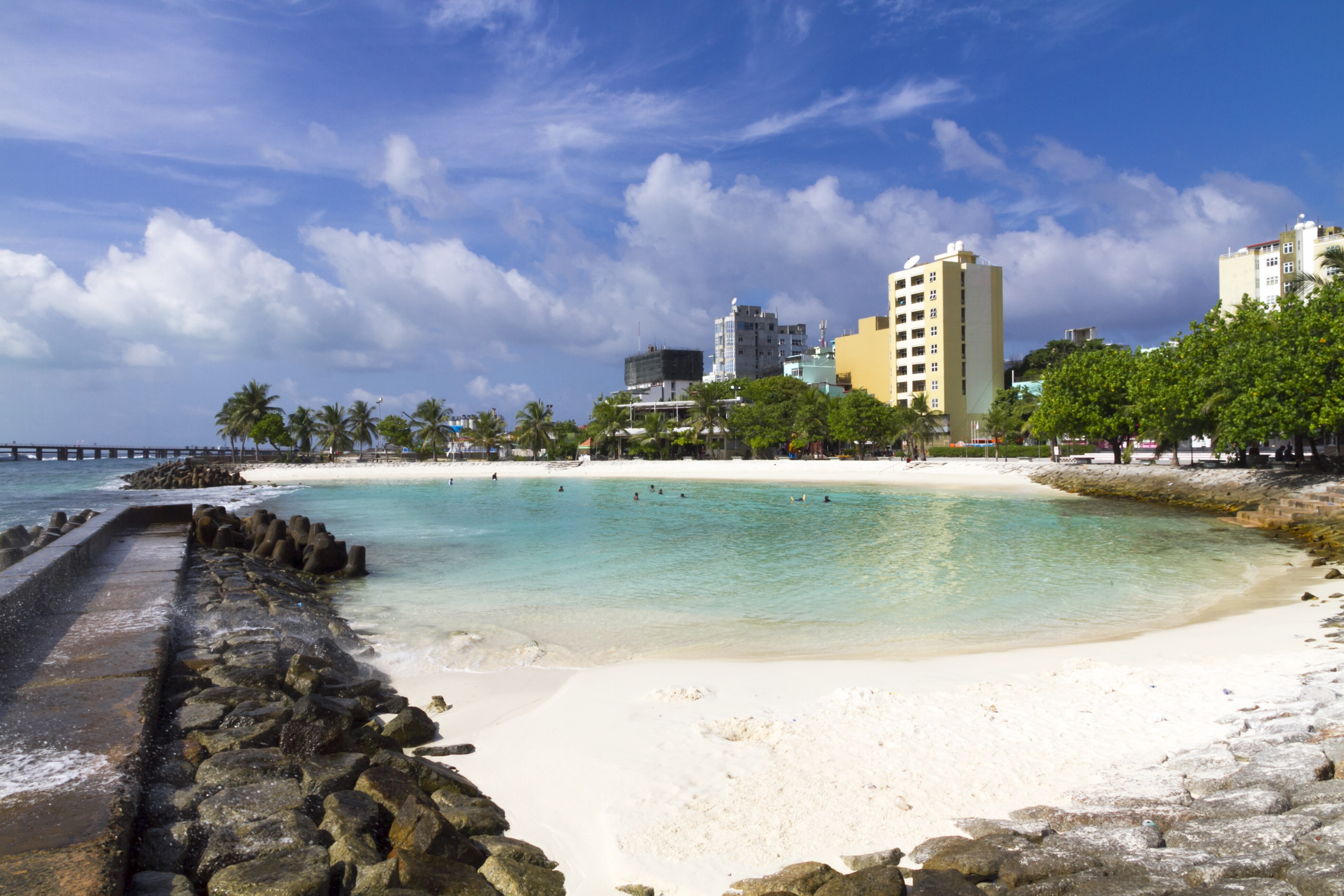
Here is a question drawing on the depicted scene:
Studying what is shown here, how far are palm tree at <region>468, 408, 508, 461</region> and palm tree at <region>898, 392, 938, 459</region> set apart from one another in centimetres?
5413

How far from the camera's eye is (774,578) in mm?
17297

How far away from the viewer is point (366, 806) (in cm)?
486

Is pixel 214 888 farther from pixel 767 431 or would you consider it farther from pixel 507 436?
pixel 507 436

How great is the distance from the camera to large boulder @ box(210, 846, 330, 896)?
389 cm

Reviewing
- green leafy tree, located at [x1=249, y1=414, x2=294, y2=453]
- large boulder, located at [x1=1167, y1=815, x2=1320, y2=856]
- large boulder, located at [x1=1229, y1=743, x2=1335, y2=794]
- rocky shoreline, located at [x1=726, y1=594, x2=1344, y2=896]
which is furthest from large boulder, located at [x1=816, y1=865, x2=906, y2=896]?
green leafy tree, located at [x1=249, y1=414, x2=294, y2=453]

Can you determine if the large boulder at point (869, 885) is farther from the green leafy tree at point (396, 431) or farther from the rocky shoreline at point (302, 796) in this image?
the green leafy tree at point (396, 431)

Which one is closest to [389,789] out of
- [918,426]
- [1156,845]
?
[1156,845]

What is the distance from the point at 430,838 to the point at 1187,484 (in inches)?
1657

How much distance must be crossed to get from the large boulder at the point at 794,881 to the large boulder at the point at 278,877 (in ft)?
7.86

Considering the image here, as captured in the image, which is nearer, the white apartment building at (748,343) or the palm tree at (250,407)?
the palm tree at (250,407)

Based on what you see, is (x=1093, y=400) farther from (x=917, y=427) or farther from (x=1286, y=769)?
(x=1286, y=769)

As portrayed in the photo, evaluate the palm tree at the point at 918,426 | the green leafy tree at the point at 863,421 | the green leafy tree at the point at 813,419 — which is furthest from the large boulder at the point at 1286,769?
the green leafy tree at the point at 813,419

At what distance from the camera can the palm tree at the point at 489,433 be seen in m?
101

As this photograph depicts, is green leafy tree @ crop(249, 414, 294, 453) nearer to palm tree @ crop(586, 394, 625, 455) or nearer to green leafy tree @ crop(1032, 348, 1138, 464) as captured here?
palm tree @ crop(586, 394, 625, 455)
